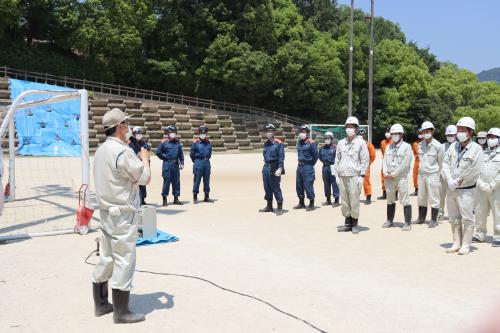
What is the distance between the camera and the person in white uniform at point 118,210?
5039mm

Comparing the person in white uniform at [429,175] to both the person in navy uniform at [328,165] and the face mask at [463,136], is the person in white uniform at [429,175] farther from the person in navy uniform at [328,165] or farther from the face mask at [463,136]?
the person in navy uniform at [328,165]

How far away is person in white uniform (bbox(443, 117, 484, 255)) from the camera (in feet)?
25.7

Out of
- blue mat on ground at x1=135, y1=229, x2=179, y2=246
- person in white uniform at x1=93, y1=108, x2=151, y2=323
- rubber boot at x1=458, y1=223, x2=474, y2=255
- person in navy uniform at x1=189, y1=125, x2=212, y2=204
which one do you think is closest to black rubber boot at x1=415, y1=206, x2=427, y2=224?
rubber boot at x1=458, y1=223, x2=474, y2=255

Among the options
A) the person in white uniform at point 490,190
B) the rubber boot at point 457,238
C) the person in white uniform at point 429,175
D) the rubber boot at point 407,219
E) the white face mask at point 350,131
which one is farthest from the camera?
the person in white uniform at point 429,175

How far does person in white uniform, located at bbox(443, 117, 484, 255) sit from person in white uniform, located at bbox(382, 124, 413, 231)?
1921 millimetres

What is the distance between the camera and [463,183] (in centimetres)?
784

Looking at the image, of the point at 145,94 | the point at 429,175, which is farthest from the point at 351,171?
the point at 145,94

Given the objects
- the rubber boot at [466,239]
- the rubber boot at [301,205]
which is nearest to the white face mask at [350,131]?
the rubber boot at [466,239]

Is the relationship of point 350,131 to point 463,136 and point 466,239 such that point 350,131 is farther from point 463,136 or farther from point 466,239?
point 466,239

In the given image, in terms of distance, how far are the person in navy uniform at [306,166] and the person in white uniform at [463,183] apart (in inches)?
189

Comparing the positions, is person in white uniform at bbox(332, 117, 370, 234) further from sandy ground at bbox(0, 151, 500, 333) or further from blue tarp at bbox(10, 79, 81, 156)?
blue tarp at bbox(10, 79, 81, 156)

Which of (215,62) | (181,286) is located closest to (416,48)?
(215,62)

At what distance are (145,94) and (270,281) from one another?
1477 inches

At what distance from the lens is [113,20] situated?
4012cm
